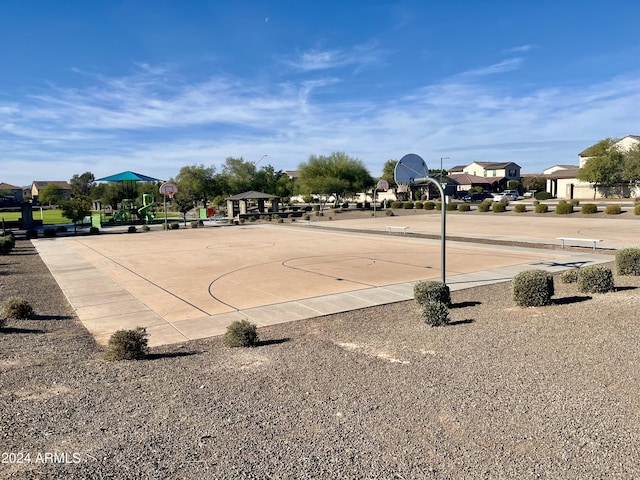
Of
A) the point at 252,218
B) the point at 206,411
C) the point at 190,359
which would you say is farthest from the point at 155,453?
the point at 252,218

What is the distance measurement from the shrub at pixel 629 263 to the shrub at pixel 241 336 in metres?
10.6

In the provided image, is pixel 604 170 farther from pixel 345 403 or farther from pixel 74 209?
pixel 345 403

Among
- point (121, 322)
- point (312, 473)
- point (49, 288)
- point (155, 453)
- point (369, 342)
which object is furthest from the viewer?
point (49, 288)

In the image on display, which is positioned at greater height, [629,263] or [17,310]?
[629,263]

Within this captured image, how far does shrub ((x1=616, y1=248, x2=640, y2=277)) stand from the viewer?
13219 mm

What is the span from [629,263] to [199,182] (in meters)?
76.0

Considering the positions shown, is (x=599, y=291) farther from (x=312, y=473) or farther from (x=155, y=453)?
(x=155, y=453)

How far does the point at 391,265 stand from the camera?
58.7 ft

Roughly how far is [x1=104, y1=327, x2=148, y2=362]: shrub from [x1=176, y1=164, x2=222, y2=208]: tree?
76.6 meters

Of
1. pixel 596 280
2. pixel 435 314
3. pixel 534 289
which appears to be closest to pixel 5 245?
pixel 435 314

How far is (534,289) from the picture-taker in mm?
10148

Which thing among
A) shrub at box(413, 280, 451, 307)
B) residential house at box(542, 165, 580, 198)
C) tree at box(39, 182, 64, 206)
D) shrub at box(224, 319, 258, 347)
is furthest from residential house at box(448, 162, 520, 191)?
shrub at box(224, 319, 258, 347)

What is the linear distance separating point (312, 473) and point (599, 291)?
364 inches

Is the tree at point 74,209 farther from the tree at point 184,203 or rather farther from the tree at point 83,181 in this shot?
the tree at point 83,181
